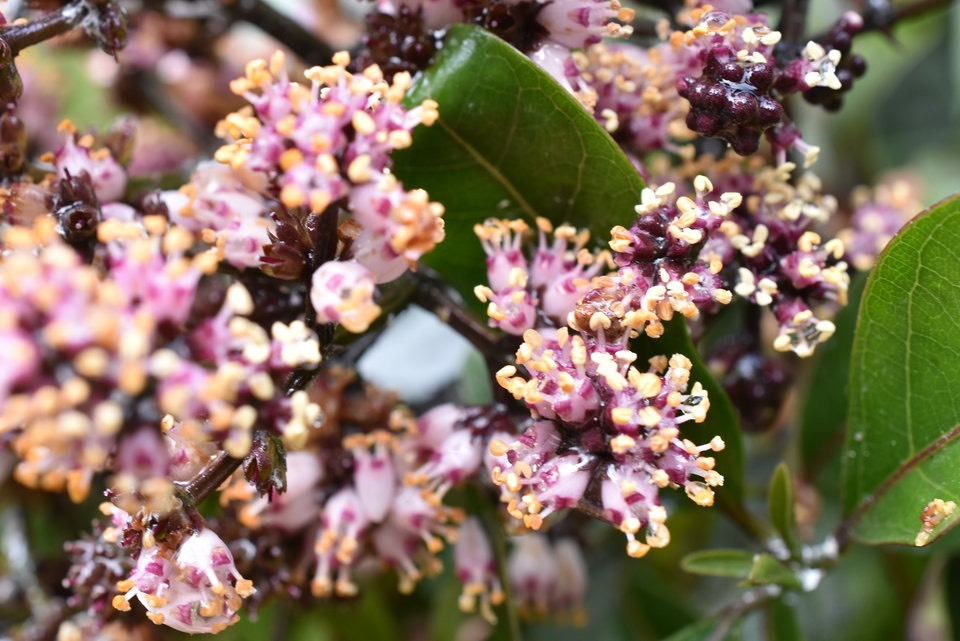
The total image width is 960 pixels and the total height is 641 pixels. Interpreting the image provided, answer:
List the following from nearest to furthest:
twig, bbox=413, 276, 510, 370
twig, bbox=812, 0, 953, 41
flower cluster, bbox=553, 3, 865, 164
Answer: flower cluster, bbox=553, 3, 865, 164 < twig, bbox=413, 276, 510, 370 < twig, bbox=812, 0, 953, 41

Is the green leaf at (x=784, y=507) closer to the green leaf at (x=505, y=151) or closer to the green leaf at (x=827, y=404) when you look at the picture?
the green leaf at (x=827, y=404)

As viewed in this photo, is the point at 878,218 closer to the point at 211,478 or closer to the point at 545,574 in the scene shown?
the point at 545,574

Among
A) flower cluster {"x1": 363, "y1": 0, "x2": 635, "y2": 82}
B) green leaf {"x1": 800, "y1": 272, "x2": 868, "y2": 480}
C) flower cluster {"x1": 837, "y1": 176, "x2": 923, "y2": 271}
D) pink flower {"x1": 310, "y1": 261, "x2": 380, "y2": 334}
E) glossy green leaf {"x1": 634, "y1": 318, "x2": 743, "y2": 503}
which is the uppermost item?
flower cluster {"x1": 363, "y1": 0, "x2": 635, "y2": 82}

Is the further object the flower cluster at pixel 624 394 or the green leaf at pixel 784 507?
the green leaf at pixel 784 507

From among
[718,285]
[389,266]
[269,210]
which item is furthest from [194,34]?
[718,285]

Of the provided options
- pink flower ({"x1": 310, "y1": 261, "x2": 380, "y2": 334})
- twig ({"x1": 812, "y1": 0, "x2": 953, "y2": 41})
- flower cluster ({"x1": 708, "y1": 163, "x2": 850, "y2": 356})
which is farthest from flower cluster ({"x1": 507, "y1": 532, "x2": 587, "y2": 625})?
twig ({"x1": 812, "y1": 0, "x2": 953, "y2": 41})

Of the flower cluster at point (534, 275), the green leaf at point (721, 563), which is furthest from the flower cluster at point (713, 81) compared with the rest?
the green leaf at point (721, 563)

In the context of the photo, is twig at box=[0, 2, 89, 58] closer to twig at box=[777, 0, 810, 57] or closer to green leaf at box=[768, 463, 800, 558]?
twig at box=[777, 0, 810, 57]
